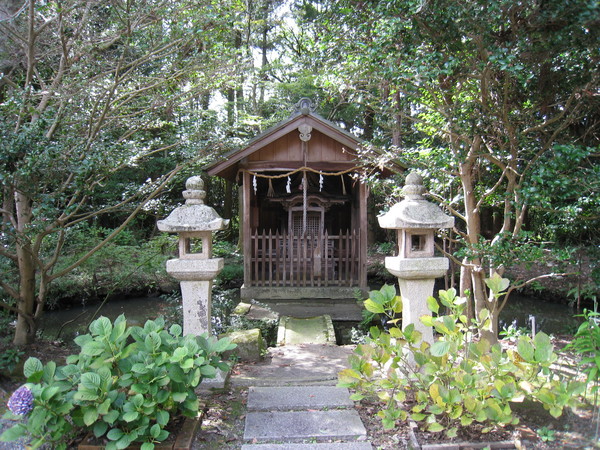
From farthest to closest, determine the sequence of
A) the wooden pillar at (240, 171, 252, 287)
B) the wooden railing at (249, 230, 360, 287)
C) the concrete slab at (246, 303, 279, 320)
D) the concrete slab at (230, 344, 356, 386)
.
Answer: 1. the wooden pillar at (240, 171, 252, 287)
2. the wooden railing at (249, 230, 360, 287)
3. the concrete slab at (246, 303, 279, 320)
4. the concrete slab at (230, 344, 356, 386)

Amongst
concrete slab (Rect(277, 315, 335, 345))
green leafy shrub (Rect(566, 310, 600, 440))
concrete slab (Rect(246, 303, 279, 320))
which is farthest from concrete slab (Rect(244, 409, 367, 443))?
concrete slab (Rect(246, 303, 279, 320))

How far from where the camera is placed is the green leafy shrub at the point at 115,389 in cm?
269

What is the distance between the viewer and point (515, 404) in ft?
11.2

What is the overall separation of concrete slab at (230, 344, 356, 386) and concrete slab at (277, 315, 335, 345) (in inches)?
11.2

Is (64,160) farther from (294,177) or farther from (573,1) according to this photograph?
(294,177)

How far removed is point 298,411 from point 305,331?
367 centimetres

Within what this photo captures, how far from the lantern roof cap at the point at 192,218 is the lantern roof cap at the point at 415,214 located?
5.98 feet

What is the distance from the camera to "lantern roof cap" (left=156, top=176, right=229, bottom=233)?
4203 millimetres

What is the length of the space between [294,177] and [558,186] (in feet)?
26.2

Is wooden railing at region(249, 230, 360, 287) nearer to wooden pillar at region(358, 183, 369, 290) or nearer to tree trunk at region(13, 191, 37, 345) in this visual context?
wooden pillar at region(358, 183, 369, 290)

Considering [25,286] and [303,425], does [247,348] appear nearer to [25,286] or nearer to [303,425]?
[303,425]

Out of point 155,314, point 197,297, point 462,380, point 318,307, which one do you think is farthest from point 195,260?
point 155,314

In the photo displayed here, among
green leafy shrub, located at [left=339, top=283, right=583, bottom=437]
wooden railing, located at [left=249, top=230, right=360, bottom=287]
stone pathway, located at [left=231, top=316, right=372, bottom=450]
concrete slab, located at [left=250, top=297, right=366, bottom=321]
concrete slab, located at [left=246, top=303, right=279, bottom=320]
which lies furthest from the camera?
wooden railing, located at [left=249, top=230, right=360, bottom=287]

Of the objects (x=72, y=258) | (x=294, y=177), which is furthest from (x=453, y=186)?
(x=72, y=258)
